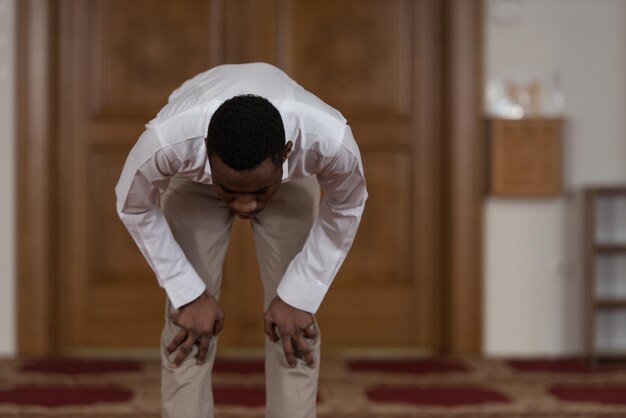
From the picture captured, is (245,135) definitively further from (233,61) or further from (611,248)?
(611,248)

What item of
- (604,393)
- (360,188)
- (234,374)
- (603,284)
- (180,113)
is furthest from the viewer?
(603,284)

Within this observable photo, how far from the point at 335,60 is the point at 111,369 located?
1.62m

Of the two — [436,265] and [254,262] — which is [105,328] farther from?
[436,265]

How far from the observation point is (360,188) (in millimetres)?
1909

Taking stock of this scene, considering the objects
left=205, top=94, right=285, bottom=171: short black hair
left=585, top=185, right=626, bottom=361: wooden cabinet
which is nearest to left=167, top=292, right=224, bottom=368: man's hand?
left=205, top=94, right=285, bottom=171: short black hair

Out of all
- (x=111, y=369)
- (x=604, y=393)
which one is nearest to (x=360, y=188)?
(x=604, y=393)

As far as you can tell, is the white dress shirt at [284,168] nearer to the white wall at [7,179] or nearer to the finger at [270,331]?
the finger at [270,331]

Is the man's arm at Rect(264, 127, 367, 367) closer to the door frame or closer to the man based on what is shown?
the man

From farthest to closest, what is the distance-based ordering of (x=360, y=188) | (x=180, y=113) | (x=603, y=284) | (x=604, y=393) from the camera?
(x=603, y=284)
(x=604, y=393)
(x=360, y=188)
(x=180, y=113)

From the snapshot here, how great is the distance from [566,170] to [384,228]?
2.72ft

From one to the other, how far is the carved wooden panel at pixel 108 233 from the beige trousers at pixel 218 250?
188cm

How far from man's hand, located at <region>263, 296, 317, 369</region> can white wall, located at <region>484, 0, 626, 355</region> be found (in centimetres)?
204

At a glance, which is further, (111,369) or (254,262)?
(254,262)

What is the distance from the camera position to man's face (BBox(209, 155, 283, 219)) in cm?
163
